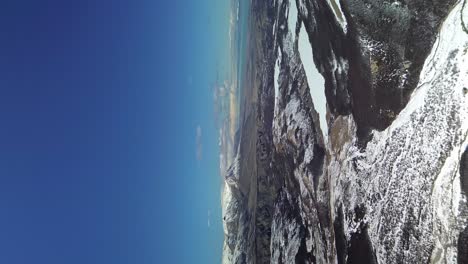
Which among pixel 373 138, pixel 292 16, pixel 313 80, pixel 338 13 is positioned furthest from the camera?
pixel 292 16

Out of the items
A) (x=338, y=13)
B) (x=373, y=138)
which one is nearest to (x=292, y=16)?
(x=338, y=13)

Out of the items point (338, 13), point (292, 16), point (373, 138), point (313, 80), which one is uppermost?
point (292, 16)

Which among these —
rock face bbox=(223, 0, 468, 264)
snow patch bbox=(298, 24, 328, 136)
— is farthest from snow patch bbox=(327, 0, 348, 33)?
snow patch bbox=(298, 24, 328, 136)

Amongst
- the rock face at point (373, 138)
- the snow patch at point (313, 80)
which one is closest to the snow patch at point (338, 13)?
the rock face at point (373, 138)

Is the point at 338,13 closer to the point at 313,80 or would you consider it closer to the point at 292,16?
the point at 313,80

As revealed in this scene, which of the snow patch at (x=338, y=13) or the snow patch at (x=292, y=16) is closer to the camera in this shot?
the snow patch at (x=338, y=13)

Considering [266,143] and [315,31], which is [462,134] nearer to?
[315,31]

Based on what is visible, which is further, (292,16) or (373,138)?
(292,16)

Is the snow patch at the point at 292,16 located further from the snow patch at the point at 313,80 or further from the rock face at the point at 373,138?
the snow patch at the point at 313,80

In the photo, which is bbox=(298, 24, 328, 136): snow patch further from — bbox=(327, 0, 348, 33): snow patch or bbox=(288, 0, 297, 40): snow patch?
bbox=(327, 0, 348, 33): snow patch
